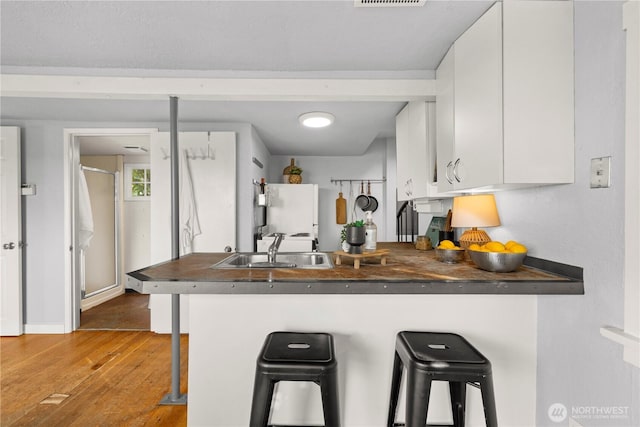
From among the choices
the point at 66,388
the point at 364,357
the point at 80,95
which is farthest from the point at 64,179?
the point at 364,357

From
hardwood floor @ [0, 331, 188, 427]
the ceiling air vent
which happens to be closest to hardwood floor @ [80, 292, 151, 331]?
hardwood floor @ [0, 331, 188, 427]

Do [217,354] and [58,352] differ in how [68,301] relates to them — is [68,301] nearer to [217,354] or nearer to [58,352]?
[58,352]

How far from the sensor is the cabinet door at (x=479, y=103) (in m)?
1.45

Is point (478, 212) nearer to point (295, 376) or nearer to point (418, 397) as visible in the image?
point (418, 397)

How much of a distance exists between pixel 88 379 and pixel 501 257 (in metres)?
2.83

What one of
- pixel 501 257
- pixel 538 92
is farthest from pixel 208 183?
pixel 538 92

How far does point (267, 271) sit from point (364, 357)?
62cm

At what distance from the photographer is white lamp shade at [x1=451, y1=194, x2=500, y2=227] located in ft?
6.24

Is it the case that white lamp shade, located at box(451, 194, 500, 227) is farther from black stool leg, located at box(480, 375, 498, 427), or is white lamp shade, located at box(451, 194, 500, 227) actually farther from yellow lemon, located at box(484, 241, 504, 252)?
black stool leg, located at box(480, 375, 498, 427)

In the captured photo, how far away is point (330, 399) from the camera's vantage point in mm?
1164

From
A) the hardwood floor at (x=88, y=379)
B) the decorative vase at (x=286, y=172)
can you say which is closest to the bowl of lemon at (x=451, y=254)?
the hardwood floor at (x=88, y=379)

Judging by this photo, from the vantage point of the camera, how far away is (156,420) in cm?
189

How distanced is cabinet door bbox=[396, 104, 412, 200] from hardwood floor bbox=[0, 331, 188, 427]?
86.0 inches

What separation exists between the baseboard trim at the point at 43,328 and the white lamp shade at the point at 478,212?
12.5ft
